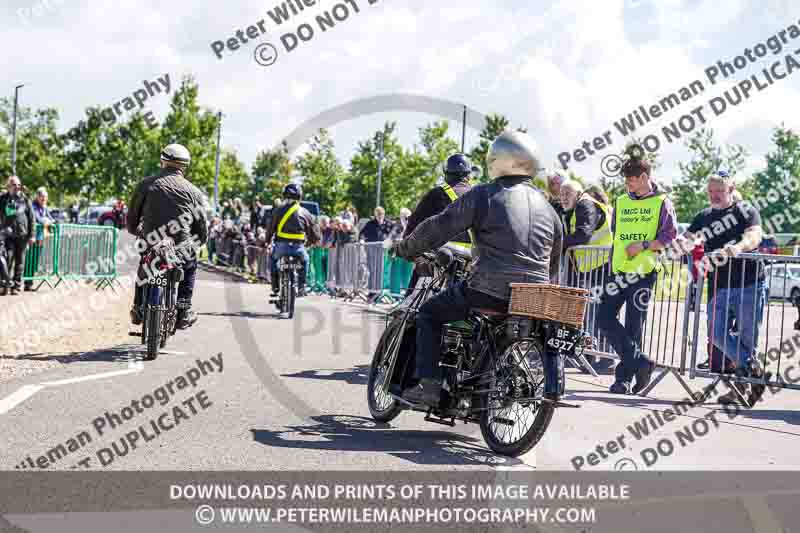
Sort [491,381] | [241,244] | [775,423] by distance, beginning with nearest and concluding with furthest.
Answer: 1. [491,381]
2. [775,423]
3. [241,244]

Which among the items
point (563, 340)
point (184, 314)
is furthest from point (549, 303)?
point (184, 314)

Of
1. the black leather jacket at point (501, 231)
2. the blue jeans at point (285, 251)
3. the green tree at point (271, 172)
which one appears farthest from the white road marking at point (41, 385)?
the green tree at point (271, 172)

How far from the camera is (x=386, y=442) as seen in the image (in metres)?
5.91

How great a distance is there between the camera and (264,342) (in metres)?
11.4

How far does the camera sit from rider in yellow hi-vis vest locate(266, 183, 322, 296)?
1562 cm

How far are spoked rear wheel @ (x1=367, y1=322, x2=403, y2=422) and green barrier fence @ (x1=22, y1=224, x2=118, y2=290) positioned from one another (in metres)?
13.7

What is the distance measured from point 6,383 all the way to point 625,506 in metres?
5.15

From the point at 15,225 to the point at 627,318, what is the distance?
13.0m

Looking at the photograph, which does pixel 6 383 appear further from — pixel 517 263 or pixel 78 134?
pixel 78 134

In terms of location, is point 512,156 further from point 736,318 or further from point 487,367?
point 736,318

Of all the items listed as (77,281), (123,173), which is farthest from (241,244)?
(123,173)

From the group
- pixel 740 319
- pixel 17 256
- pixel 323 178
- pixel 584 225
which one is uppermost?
pixel 323 178

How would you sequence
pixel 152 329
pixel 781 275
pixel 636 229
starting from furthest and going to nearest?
1. pixel 781 275
2. pixel 152 329
3. pixel 636 229

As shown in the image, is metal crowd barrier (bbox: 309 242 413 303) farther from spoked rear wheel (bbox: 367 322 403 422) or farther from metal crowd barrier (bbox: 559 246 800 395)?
spoked rear wheel (bbox: 367 322 403 422)
